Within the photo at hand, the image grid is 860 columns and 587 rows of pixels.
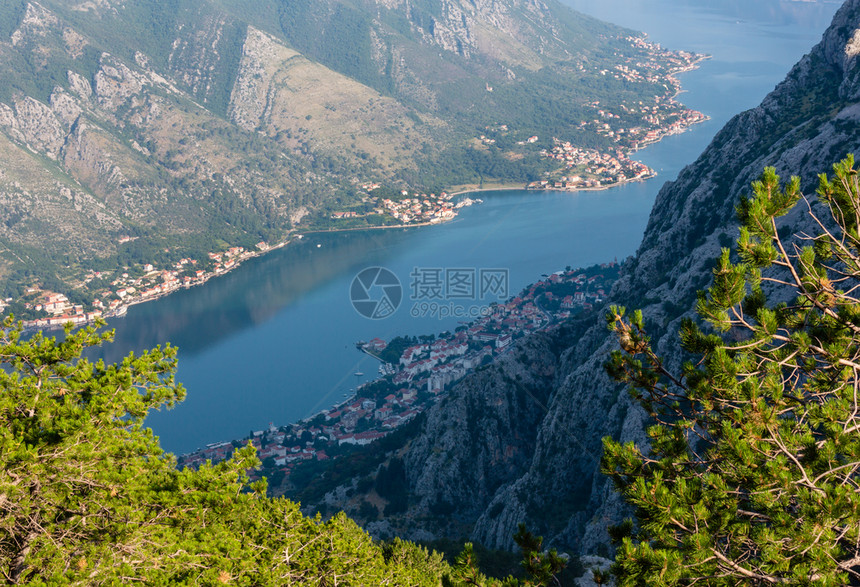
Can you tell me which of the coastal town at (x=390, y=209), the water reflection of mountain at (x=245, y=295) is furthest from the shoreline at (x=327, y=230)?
the water reflection of mountain at (x=245, y=295)

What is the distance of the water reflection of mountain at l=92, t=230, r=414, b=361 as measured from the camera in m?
71.1

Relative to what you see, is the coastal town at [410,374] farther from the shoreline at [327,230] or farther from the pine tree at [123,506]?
the shoreline at [327,230]

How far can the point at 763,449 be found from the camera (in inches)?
251

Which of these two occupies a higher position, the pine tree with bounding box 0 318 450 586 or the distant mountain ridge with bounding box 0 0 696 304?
the distant mountain ridge with bounding box 0 0 696 304

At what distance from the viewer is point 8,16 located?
139 meters

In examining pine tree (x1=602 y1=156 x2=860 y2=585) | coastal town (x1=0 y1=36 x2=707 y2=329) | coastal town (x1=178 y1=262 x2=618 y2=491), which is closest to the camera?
pine tree (x1=602 y1=156 x2=860 y2=585)

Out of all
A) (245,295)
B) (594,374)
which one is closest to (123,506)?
(594,374)

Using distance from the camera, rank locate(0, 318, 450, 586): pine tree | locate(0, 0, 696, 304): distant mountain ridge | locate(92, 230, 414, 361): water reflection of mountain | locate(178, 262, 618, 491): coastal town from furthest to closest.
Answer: locate(0, 0, 696, 304): distant mountain ridge
locate(92, 230, 414, 361): water reflection of mountain
locate(178, 262, 618, 491): coastal town
locate(0, 318, 450, 586): pine tree

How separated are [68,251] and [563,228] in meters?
67.0

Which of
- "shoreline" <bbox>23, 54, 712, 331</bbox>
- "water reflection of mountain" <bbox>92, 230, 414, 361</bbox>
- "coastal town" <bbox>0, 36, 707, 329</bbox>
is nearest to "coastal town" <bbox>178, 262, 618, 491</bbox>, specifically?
"water reflection of mountain" <bbox>92, 230, 414, 361</bbox>

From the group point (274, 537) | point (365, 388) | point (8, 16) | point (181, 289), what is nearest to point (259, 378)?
point (365, 388)

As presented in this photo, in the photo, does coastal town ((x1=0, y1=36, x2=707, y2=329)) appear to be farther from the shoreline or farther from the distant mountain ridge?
the distant mountain ridge

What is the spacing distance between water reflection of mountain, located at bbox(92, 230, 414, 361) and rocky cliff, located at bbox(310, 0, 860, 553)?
44.3 meters

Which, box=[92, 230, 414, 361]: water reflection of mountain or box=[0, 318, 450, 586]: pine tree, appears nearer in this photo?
box=[0, 318, 450, 586]: pine tree
